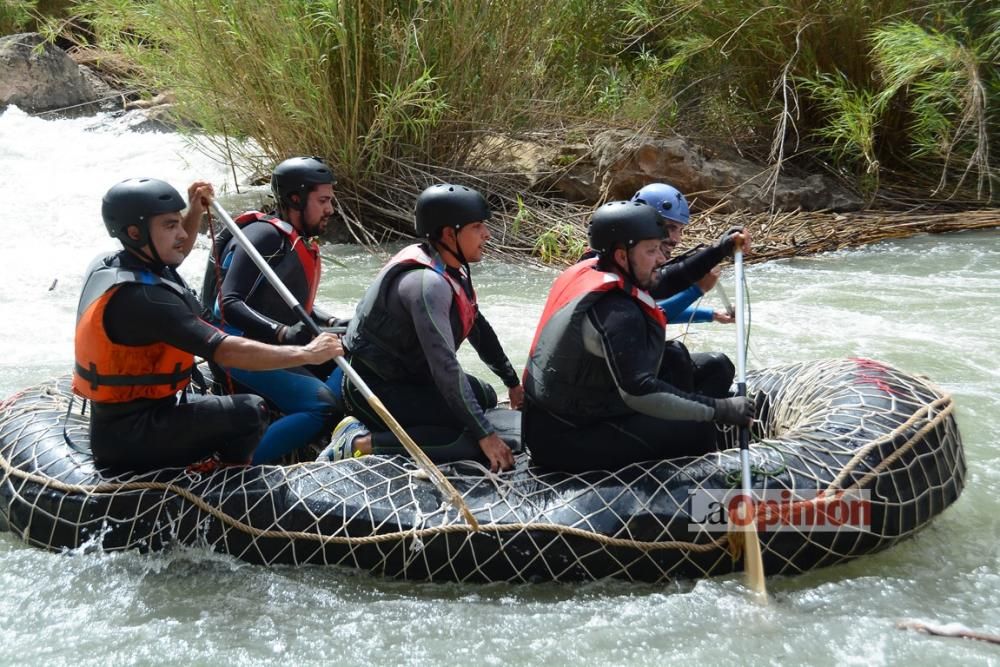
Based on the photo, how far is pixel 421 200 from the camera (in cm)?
366

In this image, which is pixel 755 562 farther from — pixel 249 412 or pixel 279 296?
pixel 279 296

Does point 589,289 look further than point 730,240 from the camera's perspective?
No

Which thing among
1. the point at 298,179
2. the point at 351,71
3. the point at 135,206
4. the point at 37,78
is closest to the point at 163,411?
the point at 135,206

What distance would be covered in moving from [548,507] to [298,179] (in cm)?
171

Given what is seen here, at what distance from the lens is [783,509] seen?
3.30 meters

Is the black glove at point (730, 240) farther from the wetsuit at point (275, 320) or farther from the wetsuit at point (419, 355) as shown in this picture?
the wetsuit at point (275, 320)

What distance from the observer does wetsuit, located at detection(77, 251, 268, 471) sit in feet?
10.8

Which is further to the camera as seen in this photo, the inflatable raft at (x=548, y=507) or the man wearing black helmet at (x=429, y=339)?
the man wearing black helmet at (x=429, y=339)

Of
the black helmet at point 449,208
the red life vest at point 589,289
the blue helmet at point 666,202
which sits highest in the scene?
the black helmet at point 449,208

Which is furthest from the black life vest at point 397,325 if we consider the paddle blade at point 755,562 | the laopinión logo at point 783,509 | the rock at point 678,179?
the rock at point 678,179

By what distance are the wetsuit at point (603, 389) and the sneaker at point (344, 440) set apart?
640mm

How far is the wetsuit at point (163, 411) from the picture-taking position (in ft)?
10.8

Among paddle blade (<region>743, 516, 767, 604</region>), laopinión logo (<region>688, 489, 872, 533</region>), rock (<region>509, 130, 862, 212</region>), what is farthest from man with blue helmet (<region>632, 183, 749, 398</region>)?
rock (<region>509, 130, 862, 212</region>)

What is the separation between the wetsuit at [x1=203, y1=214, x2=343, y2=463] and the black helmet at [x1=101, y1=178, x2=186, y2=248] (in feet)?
2.17
